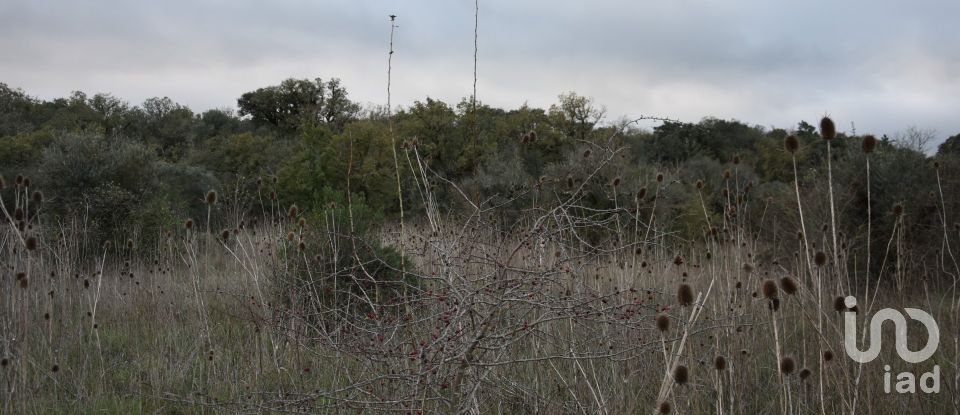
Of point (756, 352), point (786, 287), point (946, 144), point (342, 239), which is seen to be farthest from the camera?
point (946, 144)

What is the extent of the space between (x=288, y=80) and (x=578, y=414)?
166ft

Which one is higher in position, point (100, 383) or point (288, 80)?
point (288, 80)

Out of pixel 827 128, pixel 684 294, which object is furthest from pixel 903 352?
pixel 684 294

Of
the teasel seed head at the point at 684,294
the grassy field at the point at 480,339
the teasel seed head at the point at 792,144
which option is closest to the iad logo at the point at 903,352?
the grassy field at the point at 480,339

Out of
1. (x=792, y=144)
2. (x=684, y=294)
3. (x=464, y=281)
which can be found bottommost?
(x=464, y=281)

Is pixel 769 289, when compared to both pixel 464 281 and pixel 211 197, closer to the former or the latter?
pixel 464 281

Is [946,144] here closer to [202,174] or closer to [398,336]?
[398,336]

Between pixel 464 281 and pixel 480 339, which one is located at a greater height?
pixel 464 281

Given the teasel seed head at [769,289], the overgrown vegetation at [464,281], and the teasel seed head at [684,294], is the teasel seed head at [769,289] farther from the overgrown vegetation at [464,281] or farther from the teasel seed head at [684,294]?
the teasel seed head at [684,294]

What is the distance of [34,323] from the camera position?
592 cm

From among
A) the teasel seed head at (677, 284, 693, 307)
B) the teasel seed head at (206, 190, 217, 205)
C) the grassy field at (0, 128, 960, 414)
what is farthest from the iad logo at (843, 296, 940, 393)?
A: the teasel seed head at (206, 190, 217, 205)

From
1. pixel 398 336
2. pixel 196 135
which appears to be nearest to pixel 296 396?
pixel 398 336

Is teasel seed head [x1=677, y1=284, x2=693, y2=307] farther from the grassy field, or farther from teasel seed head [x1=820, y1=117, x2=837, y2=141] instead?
teasel seed head [x1=820, y1=117, x2=837, y2=141]

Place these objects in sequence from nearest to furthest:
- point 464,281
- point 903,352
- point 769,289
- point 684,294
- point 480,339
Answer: point 684,294, point 769,289, point 480,339, point 464,281, point 903,352
